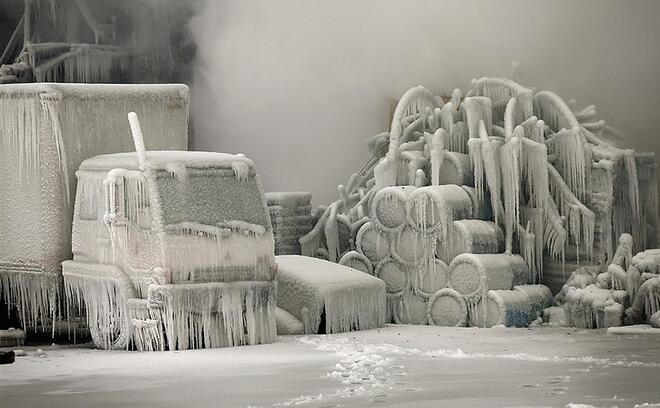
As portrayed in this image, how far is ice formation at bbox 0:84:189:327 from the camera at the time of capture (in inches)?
731

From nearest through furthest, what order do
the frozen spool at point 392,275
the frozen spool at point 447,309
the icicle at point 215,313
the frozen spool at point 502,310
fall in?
the icicle at point 215,313, the frozen spool at point 502,310, the frozen spool at point 447,309, the frozen spool at point 392,275

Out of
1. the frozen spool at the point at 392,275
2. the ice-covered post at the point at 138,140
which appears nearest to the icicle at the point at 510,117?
the frozen spool at the point at 392,275

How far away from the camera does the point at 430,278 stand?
21.2 m

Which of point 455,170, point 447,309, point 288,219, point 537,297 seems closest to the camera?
point 447,309

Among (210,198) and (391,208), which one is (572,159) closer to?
(391,208)

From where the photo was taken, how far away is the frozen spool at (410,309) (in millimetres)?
21391

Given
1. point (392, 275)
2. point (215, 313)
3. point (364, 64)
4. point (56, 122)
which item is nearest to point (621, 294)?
point (392, 275)

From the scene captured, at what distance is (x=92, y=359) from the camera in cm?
1691

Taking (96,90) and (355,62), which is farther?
(355,62)

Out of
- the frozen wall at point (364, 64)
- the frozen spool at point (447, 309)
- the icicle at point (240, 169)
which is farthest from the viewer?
the frozen wall at point (364, 64)

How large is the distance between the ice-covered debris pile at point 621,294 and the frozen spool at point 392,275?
8.02ft

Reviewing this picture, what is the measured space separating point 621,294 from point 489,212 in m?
2.75

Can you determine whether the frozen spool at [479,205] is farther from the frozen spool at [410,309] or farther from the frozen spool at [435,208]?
the frozen spool at [410,309]

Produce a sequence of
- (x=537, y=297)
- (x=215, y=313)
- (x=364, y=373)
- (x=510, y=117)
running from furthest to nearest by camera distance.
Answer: (x=510, y=117) < (x=537, y=297) < (x=215, y=313) < (x=364, y=373)
